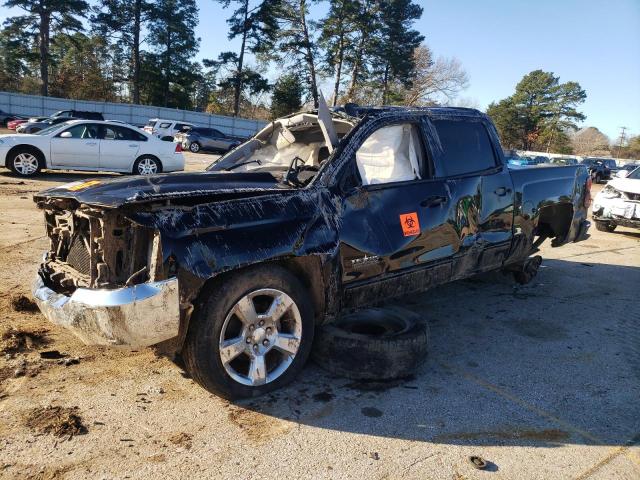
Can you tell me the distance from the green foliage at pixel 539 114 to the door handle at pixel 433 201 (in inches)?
2650

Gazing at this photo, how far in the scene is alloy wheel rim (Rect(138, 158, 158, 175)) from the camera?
13752 mm

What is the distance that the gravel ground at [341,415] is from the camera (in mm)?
2602

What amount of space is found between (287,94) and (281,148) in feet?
137

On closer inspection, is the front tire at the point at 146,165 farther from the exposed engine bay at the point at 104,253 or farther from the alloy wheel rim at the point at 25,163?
the exposed engine bay at the point at 104,253

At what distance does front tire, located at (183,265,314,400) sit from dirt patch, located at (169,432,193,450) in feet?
1.02

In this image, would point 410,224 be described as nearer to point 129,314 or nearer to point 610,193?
point 129,314

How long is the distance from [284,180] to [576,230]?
4100 millimetres

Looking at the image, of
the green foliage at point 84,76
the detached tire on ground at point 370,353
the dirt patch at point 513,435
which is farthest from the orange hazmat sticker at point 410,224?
the green foliage at point 84,76

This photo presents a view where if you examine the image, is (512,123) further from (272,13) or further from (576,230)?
(576,230)

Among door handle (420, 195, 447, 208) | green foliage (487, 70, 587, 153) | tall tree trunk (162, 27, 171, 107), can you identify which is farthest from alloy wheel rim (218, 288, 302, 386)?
green foliage (487, 70, 587, 153)

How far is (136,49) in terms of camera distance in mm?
45406

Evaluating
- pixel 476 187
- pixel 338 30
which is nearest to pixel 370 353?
pixel 476 187

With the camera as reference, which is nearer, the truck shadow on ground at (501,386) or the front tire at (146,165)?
the truck shadow on ground at (501,386)

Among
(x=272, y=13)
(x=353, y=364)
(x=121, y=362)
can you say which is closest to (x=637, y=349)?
(x=353, y=364)
